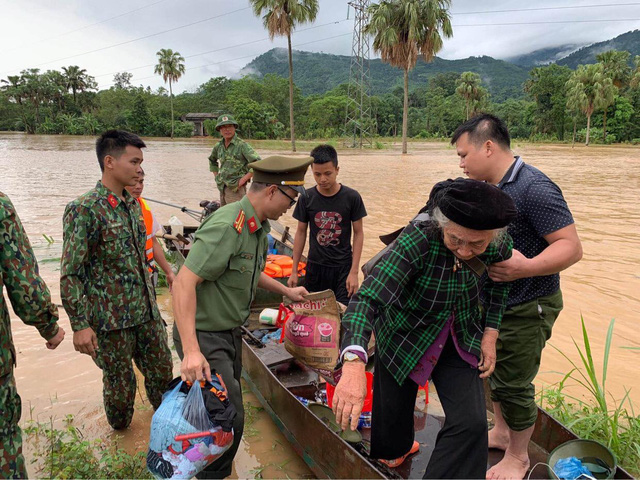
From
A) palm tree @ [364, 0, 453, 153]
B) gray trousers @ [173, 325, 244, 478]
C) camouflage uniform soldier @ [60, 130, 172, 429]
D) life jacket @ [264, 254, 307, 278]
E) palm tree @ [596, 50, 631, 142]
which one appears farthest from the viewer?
palm tree @ [596, 50, 631, 142]

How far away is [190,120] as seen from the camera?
51062 mm

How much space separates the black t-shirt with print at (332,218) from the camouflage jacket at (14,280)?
102 inches

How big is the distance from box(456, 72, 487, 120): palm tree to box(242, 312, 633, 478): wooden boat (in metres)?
47.5

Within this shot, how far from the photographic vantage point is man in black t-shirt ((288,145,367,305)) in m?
4.16

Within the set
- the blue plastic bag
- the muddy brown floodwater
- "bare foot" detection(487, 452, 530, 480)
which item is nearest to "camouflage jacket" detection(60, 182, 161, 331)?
the muddy brown floodwater

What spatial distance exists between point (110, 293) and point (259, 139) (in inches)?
1601

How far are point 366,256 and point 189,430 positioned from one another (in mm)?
6712

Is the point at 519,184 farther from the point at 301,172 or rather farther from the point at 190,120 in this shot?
the point at 190,120

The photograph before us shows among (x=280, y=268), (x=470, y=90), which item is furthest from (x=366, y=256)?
(x=470, y=90)

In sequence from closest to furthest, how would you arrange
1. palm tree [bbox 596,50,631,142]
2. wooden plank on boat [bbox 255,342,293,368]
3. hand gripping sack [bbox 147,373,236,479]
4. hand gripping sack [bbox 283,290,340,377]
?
hand gripping sack [bbox 147,373,236,479], hand gripping sack [bbox 283,290,340,377], wooden plank on boat [bbox 255,342,293,368], palm tree [bbox 596,50,631,142]

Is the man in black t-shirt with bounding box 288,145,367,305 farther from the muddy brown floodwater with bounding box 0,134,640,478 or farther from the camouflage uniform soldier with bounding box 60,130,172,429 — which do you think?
the camouflage uniform soldier with bounding box 60,130,172,429

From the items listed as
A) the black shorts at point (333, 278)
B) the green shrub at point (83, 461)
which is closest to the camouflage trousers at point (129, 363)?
the green shrub at point (83, 461)

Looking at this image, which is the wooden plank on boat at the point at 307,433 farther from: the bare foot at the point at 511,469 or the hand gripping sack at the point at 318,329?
the bare foot at the point at 511,469

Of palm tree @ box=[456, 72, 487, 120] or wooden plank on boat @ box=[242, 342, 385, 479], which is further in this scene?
palm tree @ box=[456, 72, 487, 120]
